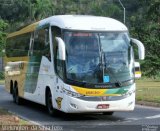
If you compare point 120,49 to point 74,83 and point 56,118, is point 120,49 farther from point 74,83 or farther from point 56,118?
point 56,118

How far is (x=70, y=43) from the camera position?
647 inches

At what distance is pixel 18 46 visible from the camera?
79.0 feet

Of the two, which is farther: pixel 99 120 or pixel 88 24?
pixel 88 24

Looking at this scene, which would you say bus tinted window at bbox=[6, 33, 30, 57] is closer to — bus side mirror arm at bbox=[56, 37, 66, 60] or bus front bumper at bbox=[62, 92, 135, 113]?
bus side mirror arm at bbox=[56, 37, 66, 60]

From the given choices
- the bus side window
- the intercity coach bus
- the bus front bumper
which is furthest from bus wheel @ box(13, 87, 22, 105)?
the bus front bumper

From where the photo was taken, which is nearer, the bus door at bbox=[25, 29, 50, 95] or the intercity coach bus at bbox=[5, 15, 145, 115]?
the intercity coach bus at bbox=[5, 15, 145, 115]

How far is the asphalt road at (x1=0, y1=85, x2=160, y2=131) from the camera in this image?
47.2 ft

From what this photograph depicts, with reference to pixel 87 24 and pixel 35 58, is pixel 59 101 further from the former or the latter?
pixel 35 58

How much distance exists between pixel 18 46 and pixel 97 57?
28.1 ft

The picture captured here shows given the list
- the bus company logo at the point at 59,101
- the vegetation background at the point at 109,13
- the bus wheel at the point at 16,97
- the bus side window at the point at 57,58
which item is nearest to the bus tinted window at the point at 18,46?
the bus wheel at the point at 16,97

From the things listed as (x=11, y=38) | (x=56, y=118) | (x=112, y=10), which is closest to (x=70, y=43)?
(x=56, y=118)

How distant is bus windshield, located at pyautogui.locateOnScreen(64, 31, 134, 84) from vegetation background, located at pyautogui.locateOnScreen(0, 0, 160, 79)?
18422 millimetres

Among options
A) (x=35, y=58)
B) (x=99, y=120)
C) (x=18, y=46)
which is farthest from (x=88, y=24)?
(x=18, y=46)

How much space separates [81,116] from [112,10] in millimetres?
74712
